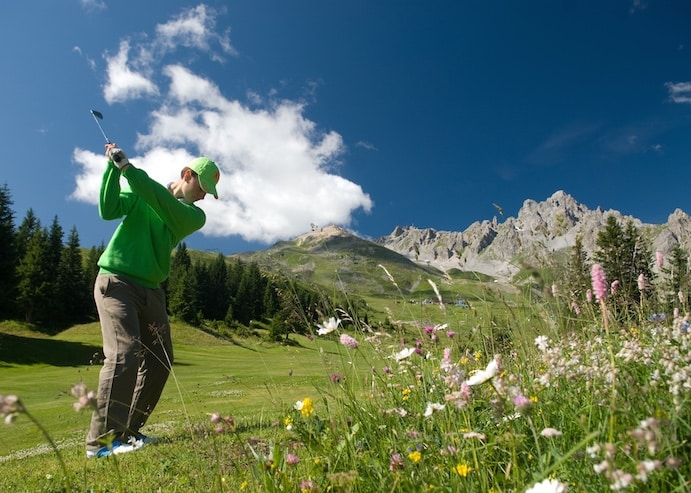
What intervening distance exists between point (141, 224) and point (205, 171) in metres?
0.96

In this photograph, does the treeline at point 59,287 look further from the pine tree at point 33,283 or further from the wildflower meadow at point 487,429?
the wildflower meadow at point 487,429

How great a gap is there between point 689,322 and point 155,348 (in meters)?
4.83

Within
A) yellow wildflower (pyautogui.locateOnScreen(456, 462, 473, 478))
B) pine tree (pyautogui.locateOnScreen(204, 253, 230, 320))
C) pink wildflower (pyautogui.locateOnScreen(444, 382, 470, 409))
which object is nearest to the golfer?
yellow wildflower (pyautogui.locateOnScreen(456, 462, 473, 478))

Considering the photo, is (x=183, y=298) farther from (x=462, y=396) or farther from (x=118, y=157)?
(x=462, y=396)

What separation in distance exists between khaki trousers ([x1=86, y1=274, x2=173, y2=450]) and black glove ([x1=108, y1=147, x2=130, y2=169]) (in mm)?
1141

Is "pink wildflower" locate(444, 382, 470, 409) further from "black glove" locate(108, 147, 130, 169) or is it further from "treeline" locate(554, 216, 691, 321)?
"black glove" locate(108, 147, 130, 169)

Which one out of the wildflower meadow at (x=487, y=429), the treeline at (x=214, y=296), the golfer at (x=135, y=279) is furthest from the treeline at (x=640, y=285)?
the treeline at (x=214, y=296)

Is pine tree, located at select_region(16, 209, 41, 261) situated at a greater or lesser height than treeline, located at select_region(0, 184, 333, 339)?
greater

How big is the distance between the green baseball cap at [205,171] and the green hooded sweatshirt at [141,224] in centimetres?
29

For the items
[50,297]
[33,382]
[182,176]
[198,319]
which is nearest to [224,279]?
[198,319]

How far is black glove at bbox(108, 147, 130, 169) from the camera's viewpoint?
4355 mm

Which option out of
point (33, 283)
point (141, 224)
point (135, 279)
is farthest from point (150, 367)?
point (33, 283)

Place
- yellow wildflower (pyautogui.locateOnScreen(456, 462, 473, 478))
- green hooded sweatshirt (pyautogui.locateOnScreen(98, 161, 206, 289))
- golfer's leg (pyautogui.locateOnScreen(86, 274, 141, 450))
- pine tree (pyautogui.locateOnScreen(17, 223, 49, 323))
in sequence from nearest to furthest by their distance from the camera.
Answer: yellow wildflower (pyautogui.locateOnScreen(456, 462, 473, 478)) → golfer's leg (pyautogui.locateOnScreen(86, 274, 141, 450)) → green hooded sweatshirt (pyautogui.locateOnScreen(98, 161, 206, 289)) → pine tree (pyautogui.locateOnScreen(17, 223, 49, 323))

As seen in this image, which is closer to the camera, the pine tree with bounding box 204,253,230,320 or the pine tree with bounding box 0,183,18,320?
the pine tree with bounding box 0,183,18,320
